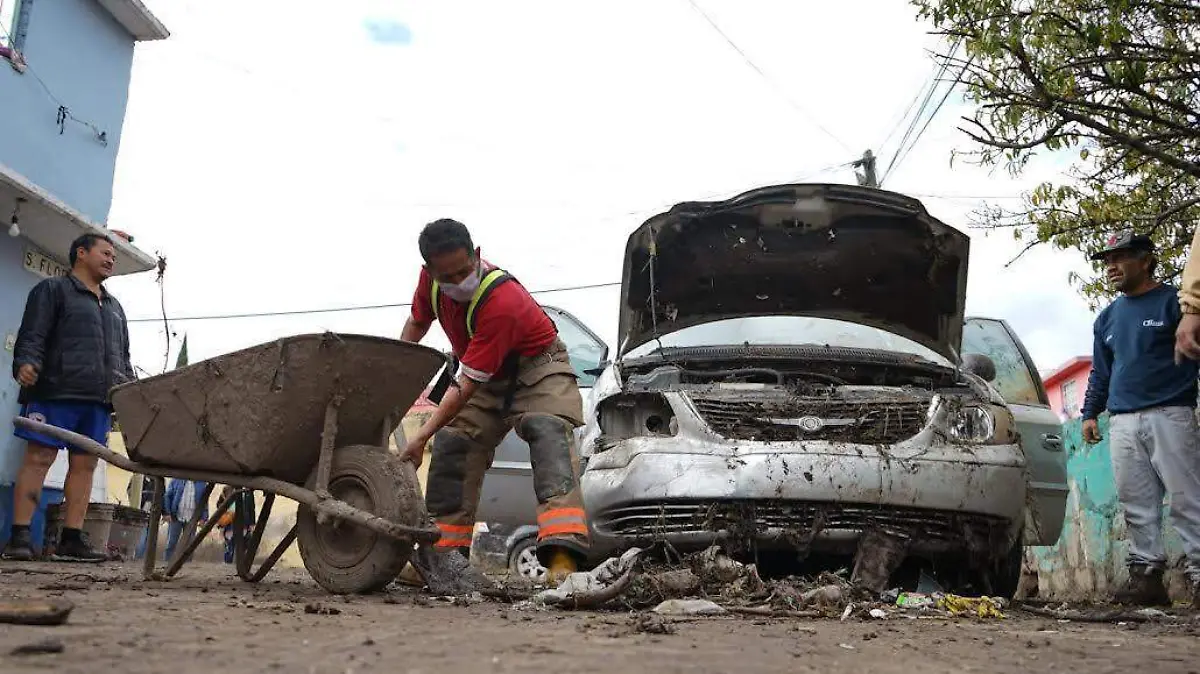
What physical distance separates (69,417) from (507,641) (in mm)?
4258

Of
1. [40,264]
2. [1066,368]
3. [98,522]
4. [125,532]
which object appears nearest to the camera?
[98,522]

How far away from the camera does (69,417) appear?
558 centimetres

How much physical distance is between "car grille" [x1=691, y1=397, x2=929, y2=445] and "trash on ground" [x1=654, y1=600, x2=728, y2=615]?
0.93 metres

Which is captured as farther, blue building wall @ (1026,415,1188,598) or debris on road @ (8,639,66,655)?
blue building wall @ (1026,415,1188,598)

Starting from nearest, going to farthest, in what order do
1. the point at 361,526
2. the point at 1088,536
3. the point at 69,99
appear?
the point at 361,526
the point at 1088,536
the point at 69,99

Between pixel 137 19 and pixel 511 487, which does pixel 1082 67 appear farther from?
pixel 137 19

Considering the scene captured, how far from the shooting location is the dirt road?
2014mm

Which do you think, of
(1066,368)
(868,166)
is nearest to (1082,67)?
(868,166)

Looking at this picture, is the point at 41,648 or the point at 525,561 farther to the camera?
the point at 525,561

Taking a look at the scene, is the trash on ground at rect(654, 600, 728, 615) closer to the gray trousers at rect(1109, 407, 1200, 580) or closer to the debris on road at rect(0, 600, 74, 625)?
the debris on road at rect(0, 600, 74, 625)

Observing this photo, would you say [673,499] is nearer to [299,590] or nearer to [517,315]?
[517,315]

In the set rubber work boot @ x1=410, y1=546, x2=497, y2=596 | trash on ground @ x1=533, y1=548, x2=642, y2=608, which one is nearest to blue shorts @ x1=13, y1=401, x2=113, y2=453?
rubber work boot @ x1=410, y1=546, x2=497, y2=596

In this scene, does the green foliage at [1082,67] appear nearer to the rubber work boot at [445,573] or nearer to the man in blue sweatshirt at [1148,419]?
the man in blue sweatshirt at [1148,419]

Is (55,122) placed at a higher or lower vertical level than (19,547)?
higher
